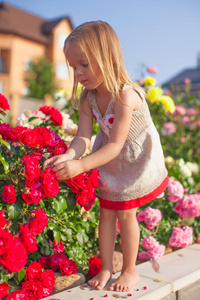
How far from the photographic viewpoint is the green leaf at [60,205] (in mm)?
1866

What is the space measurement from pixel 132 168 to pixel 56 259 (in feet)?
2.12

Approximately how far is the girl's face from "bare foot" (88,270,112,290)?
100cm

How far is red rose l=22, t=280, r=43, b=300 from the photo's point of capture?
1714 mm

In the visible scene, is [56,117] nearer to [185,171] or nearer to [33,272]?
[33,272]

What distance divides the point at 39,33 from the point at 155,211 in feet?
85.0

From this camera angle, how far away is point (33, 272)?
177 cm

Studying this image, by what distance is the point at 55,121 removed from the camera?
2354 millimetres

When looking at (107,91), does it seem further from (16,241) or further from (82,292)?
(82,292)

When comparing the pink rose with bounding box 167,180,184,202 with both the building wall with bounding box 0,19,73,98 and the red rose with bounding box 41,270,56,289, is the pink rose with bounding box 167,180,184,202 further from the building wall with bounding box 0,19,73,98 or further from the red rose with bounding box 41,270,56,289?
the building wall with bounding box 0,19,73,98

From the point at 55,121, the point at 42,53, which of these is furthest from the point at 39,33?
the point at 55,121

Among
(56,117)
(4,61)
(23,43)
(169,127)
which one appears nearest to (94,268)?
(56,117)

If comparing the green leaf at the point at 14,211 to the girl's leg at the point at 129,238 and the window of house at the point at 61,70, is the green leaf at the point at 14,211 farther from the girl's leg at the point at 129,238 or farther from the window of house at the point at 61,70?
the window of house at the point at 61,70

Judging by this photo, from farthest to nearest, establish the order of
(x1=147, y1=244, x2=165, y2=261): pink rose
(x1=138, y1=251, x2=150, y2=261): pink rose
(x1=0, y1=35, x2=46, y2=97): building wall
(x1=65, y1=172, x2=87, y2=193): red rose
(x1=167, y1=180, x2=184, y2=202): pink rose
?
(x1=0, y1=35, x2=46, y2=97): building wall → (x1=167, y1=180, x2=184, y2=202): pink rose → (x1=138, y1=251, x2=150, y2=261): pink rose → (x1=147, y1=244, x2=165, y2=261): pink rose → (x1=65, y1=172, x2=87, y2=193): red rose

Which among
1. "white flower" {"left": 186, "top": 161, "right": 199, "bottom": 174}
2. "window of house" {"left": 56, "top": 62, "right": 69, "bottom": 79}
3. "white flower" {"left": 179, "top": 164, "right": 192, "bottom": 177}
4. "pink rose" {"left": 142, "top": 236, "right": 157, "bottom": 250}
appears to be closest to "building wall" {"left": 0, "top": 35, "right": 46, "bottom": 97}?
"window of house" {"left": 56, "top": 62, "right": 69, "bottom": 79}
